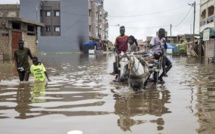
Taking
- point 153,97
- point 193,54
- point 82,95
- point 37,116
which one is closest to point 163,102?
point 153,97

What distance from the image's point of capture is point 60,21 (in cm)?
5538

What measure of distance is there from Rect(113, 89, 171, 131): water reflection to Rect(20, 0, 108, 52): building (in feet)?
160

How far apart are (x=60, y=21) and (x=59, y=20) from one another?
55cm

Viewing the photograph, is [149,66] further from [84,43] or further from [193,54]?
[84,43]

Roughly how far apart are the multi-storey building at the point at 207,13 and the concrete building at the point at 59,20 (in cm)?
2545

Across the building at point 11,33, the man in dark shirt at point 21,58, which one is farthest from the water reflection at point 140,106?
the building at point 11,33

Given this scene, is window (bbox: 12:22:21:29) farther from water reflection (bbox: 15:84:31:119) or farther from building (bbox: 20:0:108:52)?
building (bbox: 20:0:108:52)

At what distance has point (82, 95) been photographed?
7344 millimetres

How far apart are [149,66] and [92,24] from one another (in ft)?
179

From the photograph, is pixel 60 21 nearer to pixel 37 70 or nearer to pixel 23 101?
pixel 37 70

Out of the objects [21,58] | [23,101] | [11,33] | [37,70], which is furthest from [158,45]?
[11,33]

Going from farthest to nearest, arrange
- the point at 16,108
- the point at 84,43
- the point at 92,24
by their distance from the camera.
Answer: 1. the point at 92,24
2. the point at 84,43
3. the point at 16,108

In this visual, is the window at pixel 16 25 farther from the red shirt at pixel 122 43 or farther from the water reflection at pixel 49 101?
the water reflection at pixel 49 101

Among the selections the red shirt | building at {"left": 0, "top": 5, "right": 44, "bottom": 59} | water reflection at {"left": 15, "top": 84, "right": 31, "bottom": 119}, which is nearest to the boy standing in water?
water reflection at {"left": 15, "top": 84, "right": 31, "bottom": 119}
